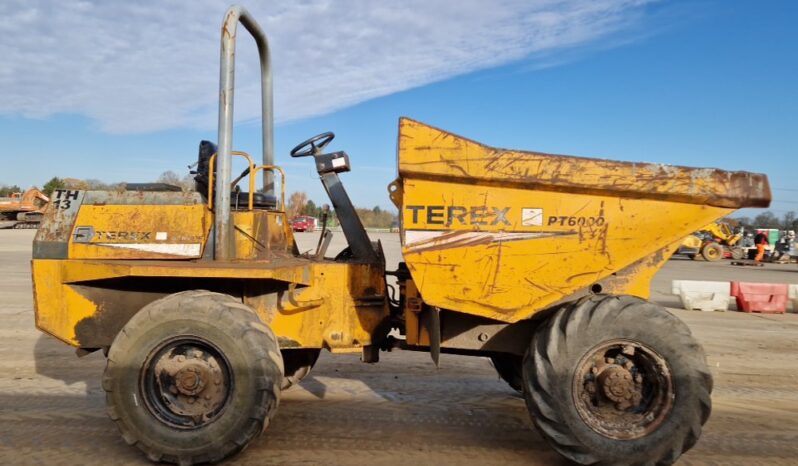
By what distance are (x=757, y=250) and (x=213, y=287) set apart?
3444 cm

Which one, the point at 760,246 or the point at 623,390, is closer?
the point at 623,390

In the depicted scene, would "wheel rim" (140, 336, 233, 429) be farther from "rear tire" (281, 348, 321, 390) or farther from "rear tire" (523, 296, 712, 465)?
"rear tire" (523, 296, 712, 465)

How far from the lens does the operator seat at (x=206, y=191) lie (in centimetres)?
442

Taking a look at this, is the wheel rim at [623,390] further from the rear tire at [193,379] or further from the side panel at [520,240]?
the rear tire at [193,379]

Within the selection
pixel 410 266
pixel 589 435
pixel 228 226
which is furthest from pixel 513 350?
pixel 228 226

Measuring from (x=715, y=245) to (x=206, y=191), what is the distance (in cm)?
3264

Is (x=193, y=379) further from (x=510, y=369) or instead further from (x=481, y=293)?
(x=510, y=369)

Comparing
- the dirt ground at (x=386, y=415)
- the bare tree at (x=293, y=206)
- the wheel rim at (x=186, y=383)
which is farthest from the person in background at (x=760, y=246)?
the wheel rim at (x=186, y=383)

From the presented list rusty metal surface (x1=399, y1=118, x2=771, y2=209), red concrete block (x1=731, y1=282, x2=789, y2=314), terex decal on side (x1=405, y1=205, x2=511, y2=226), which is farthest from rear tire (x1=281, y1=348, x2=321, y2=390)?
red concrete block (x1=731, y1=282, x2=789, y2=314)

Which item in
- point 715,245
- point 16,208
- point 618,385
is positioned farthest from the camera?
point 16,208

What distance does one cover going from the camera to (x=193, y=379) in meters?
3.53

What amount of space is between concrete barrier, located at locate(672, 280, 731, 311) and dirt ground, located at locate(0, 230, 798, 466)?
421 cm

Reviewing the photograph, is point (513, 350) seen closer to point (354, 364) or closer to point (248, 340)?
point (248, 340)

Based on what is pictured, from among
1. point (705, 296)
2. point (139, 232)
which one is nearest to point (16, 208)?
point (139, 232)
